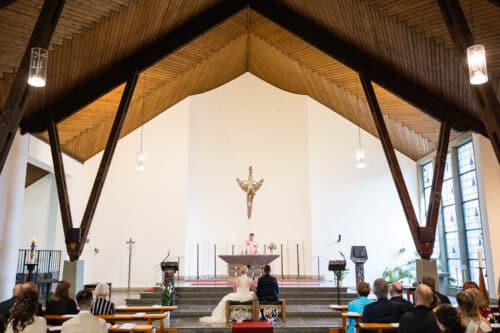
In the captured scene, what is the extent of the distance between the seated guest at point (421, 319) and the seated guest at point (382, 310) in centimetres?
87

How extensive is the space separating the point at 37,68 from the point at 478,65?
377cm

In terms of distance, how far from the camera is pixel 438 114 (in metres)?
8.49

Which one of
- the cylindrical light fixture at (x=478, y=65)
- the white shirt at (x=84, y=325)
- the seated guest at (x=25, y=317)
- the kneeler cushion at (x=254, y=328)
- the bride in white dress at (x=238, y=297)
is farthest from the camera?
the bride in white dress at (x=238, y=297)

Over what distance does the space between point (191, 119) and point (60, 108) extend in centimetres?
452

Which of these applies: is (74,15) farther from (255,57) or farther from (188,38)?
(255,57)

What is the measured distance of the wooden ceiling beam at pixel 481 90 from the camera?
17.0 ft

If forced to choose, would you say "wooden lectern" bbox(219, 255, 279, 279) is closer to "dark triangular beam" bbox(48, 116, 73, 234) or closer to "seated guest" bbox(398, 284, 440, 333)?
"dark triangular beam" bbox(48, 116, 73, 234)

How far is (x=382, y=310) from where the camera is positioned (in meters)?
4.30

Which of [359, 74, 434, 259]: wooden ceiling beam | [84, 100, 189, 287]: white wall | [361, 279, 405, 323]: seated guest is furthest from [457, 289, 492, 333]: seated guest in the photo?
[84, 100, 189, 287]: white wall

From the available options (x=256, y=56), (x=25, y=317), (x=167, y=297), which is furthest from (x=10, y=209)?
(x=256, y=56)

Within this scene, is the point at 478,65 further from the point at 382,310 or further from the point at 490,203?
the point at 490,203

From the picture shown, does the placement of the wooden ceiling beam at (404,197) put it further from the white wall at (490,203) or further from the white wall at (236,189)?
the white wall at (236,189)

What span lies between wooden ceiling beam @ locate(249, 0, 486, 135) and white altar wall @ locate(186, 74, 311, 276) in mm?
4131

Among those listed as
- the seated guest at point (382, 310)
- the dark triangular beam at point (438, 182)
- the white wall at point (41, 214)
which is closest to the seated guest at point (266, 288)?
the dark triangular beam at point (438, 182)
